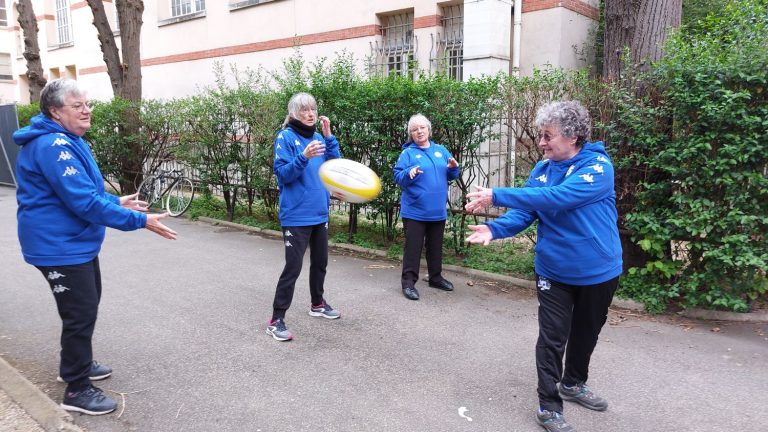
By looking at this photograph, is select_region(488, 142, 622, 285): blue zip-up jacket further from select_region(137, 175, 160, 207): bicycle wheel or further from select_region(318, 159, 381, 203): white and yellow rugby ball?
select_region(137, 175, 160, 207): bicycle wheel

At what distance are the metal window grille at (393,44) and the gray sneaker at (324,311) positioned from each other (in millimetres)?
8406

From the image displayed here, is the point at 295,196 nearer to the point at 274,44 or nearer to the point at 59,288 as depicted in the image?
the point at 59,288

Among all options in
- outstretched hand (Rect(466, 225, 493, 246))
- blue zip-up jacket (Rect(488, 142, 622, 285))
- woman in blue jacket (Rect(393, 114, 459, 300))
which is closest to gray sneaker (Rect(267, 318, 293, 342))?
woman in blue jacket (Rect(393, 114, 459, 300))

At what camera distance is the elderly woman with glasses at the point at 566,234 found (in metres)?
2.96

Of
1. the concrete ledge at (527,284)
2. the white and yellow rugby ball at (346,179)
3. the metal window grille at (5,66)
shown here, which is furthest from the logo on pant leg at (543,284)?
the metal window grille at (5,66)

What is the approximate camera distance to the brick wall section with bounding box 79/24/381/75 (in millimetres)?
13002

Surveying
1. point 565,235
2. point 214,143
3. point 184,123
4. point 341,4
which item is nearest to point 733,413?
point 565,235

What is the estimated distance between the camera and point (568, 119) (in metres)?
2.98

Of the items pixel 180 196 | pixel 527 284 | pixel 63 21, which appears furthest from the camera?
pixel 63 21

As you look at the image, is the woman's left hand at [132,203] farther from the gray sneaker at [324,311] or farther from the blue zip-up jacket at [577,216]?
the blue zip-up jacket at [577,216]

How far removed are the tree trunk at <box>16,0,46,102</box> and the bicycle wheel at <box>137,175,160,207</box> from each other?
7.57 m

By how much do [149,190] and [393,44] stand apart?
21.4 feet

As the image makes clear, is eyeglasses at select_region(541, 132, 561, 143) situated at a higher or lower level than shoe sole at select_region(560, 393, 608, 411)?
higher

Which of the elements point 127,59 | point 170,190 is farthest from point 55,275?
point 127,59
